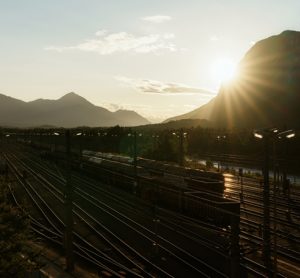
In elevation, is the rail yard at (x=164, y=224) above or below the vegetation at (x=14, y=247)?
below

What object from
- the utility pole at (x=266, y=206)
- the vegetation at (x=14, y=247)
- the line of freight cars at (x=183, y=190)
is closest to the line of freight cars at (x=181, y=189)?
the line of freight cars at (x=183, y=190)

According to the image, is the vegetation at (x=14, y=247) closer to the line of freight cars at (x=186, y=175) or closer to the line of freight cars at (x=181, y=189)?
the line of freight cars at (x=181, y=189)

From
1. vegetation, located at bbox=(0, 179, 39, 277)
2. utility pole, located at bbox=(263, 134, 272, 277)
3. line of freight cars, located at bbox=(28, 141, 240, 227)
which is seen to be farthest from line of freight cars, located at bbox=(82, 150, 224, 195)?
vegetation, located at bbox=(0, 179, 39, 277)

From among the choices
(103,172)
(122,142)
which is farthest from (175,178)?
(122,142)

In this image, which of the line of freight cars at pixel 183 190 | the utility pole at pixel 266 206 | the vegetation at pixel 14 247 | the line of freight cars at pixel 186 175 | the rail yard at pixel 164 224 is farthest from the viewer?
the line of freight cars at pixel 186 175

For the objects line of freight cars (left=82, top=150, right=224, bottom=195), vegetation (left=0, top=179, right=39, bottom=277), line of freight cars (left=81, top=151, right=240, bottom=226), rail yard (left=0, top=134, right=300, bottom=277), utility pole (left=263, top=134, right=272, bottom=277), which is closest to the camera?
vegetation (left=0, top=179, right=39, bottom=277)

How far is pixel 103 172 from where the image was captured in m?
60.9

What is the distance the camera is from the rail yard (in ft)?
79.7

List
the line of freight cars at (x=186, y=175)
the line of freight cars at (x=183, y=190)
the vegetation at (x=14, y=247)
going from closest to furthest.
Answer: the vegetation at (x=14, y=247) → the line of freight cars at (x=183, y=190) → the line of freight cars at (x=186, y=175)

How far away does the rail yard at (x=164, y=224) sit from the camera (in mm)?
24297

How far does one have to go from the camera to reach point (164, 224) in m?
33.6

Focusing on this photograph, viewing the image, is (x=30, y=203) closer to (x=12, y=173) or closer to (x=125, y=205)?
(x=125, y=205)

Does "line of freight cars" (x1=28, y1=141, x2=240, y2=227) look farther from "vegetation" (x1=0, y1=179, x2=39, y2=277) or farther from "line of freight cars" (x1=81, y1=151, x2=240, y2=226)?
"vegetation" (x1=0, y1=179, x2=39, y2=277)

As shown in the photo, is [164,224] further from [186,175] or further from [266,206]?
[186,175]
